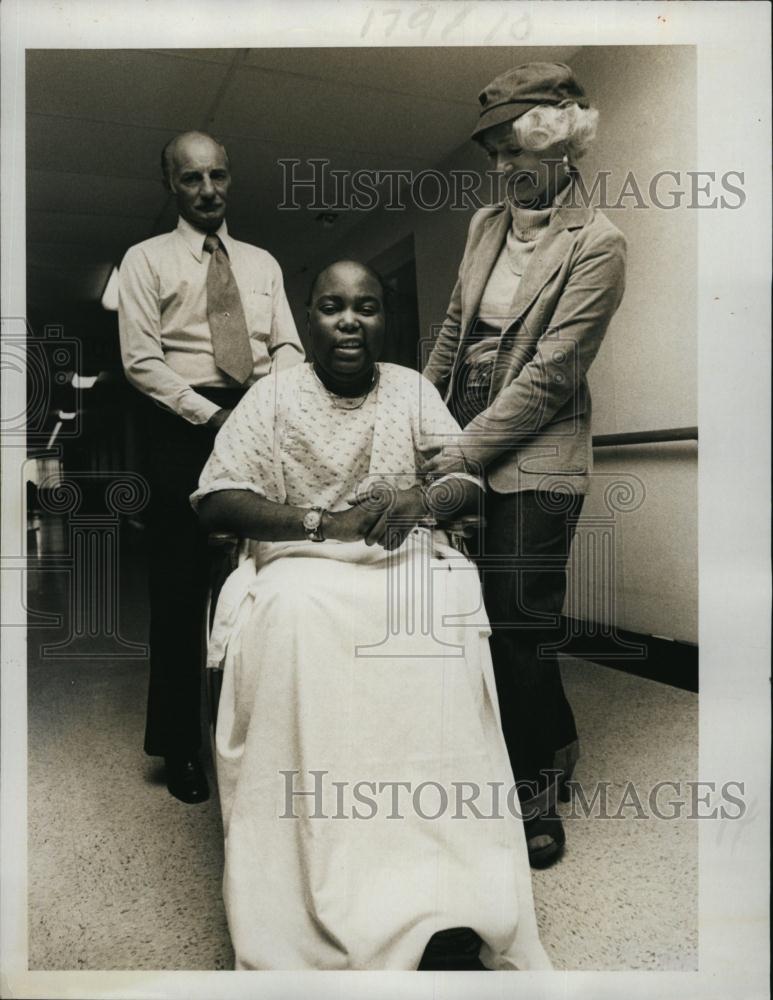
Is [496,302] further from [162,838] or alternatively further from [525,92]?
[162,838]

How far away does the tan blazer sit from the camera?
1.51m

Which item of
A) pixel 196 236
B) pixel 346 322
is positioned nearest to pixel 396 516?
pixel 346 322

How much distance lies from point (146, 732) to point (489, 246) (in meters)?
1.22

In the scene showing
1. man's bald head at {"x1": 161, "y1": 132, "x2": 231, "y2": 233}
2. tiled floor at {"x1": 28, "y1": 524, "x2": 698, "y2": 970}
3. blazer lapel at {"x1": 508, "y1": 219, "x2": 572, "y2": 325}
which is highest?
man's bald head at {"x1": 161, "y1": 132, "x2": 231, "y2": 233}

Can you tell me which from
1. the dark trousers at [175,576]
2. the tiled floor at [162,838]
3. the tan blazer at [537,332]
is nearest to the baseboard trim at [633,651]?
the tiled floor at [162,838]

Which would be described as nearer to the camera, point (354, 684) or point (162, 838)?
point (354, 684)

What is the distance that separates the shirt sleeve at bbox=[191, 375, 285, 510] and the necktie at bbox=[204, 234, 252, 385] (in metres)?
0.05

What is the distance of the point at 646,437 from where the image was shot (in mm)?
1547

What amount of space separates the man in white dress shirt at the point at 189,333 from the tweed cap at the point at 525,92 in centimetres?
54

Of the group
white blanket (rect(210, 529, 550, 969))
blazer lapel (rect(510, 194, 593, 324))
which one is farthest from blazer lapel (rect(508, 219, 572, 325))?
white blanket (rect(210, 529, 550, 969))

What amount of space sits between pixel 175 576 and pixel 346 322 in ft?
2.04

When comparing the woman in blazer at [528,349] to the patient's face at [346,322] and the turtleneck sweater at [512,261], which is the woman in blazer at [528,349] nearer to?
the turtleneck sweater at [512,261]

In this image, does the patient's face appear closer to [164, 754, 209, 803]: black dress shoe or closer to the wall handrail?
the wall handrail

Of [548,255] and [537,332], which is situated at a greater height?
[548,255]
